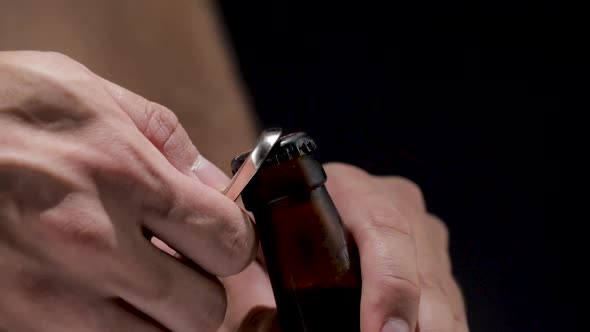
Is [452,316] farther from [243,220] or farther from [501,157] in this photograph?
[501,157]

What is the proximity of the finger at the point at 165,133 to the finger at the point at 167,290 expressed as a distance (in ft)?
0.25

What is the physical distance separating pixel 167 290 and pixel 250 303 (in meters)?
0.13

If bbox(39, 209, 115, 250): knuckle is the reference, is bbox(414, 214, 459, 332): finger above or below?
below

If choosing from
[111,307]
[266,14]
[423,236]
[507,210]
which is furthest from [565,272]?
[111,307]

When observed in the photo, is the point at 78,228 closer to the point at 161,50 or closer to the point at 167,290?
the point at 167,290

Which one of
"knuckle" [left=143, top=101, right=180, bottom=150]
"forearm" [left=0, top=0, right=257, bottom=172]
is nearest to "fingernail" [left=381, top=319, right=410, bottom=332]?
"knuckle" [left=143, top=101, right=180, bottom=150]

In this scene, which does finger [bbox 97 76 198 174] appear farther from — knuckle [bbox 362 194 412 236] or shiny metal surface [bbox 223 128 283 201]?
knuckle [bbox 362 194 412 236]

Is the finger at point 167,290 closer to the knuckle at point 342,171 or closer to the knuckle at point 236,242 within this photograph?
the knuckle at point 236,242

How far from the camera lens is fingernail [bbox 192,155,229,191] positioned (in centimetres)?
49

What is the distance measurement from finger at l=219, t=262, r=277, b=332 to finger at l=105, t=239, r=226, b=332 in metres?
0.06

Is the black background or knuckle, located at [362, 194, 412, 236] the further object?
the black background

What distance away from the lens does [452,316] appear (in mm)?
556

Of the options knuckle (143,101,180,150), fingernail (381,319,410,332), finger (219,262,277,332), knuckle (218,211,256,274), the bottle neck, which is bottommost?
finger (219,262,277,332)

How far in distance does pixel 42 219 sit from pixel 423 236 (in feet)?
1.38
